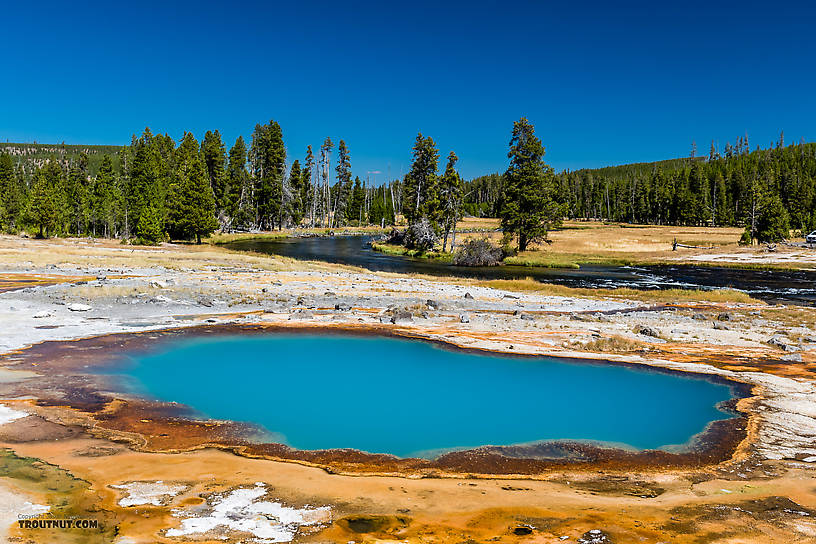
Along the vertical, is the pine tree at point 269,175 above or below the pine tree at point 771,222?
above

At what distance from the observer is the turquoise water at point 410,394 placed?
10461 millimetres

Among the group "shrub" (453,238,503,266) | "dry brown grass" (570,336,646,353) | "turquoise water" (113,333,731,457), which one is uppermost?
"shrub" (453,238,503,266)

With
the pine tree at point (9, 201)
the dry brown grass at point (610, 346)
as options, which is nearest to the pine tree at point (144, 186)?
the pine tree at point (9, 201)

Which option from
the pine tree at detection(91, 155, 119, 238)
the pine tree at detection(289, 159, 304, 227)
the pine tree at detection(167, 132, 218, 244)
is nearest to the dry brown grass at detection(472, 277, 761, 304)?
the pine tree at detection(167, 132, 218, 244)

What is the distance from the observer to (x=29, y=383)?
1149cm

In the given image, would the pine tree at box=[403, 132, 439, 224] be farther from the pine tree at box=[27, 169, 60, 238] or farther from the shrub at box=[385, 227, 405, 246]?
the pine tree at box=[27, 169, 60, 238]

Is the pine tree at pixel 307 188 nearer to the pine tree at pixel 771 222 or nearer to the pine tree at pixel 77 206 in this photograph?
the pine tree at pixel 77 206

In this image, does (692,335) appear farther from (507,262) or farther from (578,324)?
(507,262)

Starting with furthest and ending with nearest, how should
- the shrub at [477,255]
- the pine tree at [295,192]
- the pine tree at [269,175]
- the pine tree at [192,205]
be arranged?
the pine tree at [295,192] → the pine tree at [269,175] → the pine tree at [192,205] → the shrub at [477,255]

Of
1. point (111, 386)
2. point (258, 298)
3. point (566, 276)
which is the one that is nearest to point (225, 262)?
point (258, 298)

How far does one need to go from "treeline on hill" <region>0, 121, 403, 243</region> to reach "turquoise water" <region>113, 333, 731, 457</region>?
153ft

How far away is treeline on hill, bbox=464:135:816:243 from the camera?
74438mm

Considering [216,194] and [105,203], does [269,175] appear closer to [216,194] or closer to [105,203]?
[216,194]

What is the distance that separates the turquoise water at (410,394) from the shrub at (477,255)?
34.9 m
